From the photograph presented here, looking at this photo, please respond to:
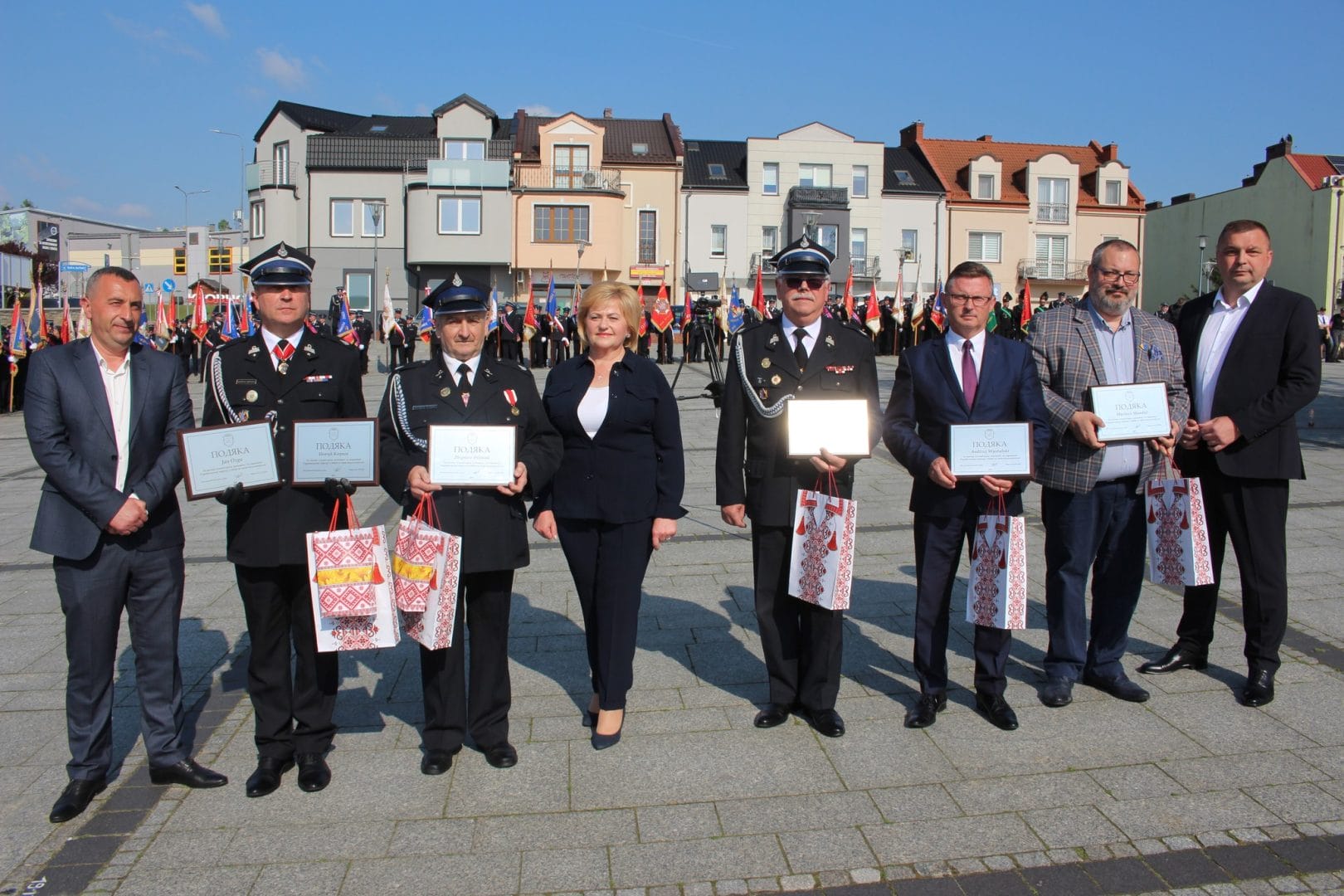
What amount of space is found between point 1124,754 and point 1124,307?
6.80 feet

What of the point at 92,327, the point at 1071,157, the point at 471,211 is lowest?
the point at 92,327

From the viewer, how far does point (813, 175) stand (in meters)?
54.0

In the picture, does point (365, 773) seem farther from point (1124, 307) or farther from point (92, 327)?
point (1124, 307)

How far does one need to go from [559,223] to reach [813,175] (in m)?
13.4

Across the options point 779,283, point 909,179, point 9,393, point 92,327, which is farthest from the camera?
point 909,179

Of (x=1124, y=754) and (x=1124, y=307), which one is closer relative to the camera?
(x=1124, y=754)

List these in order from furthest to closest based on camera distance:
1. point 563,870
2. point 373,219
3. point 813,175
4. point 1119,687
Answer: point 813,175 → point 373,219 → point 1119,687 → point 563,870

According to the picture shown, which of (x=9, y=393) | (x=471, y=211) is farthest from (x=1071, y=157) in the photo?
(x=9, y=393)

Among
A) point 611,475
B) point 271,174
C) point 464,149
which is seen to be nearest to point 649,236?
point 464,149

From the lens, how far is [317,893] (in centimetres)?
336

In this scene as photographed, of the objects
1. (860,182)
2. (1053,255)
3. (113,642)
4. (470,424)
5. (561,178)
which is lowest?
(113,642)

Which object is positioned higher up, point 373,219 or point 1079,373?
point 373,219

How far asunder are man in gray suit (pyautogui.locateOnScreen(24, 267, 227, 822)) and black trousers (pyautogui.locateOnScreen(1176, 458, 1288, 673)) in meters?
4.69

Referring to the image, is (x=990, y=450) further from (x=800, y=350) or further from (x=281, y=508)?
(x=281, y=508)
